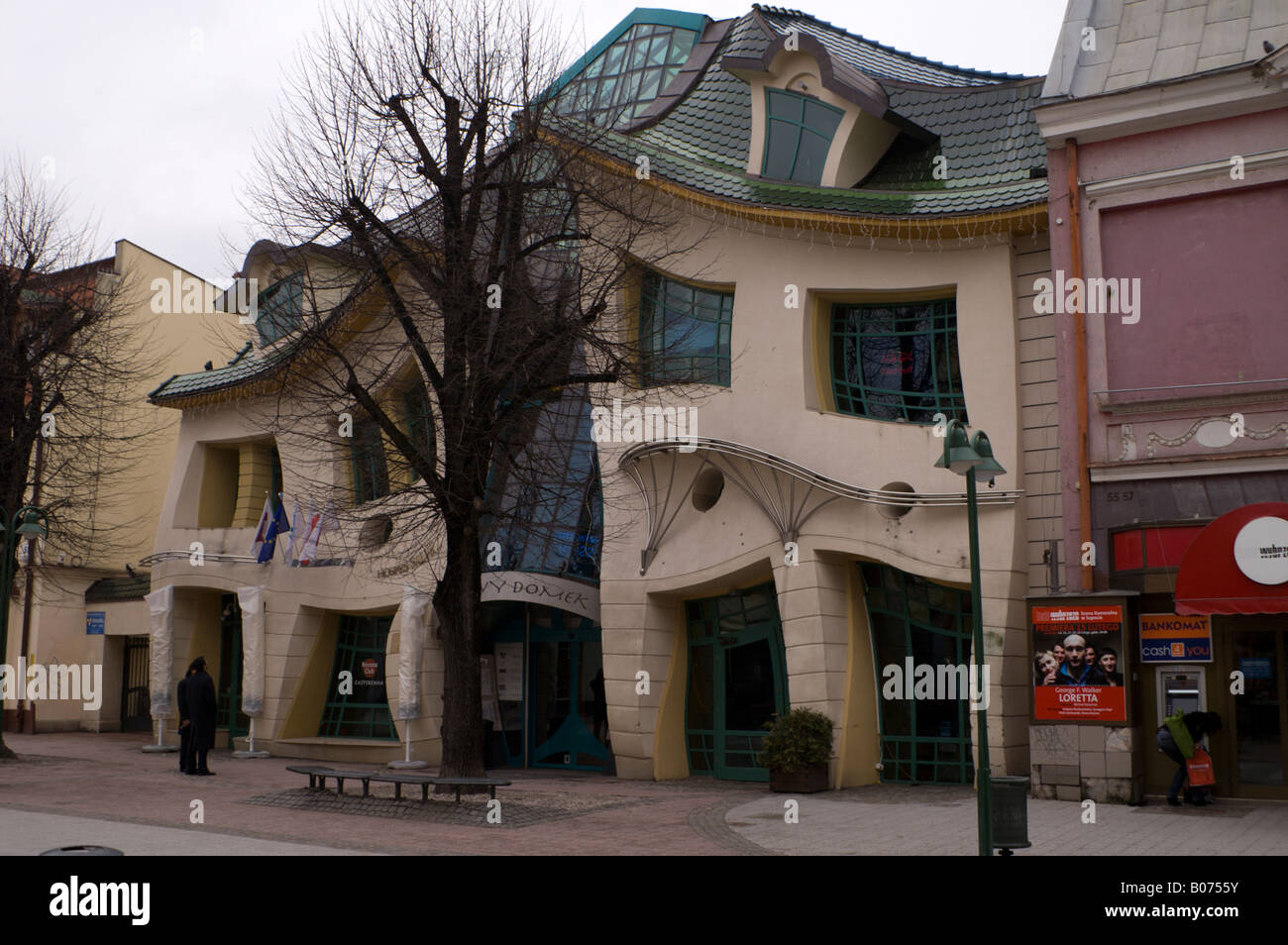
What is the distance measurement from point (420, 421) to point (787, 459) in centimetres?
635

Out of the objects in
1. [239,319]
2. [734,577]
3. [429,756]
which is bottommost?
[429,756]

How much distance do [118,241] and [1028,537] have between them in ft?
87.6

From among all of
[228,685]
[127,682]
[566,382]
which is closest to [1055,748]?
[566,382]

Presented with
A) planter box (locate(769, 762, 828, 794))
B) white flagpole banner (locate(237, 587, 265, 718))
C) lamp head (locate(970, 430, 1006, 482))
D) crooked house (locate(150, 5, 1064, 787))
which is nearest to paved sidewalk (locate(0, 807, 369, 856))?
crooked house (locate(150, 5, 1064, 787))

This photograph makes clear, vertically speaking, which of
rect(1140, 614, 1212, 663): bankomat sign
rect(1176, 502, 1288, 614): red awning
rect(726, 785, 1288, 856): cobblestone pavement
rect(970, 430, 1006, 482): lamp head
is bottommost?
rect(726, 785, 1288, 856): cobblestone pavement

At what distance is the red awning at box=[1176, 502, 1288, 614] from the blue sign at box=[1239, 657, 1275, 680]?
1453mm

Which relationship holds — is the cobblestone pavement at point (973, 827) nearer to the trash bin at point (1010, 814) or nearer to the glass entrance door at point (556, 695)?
the trash bin at point (1010, 814)

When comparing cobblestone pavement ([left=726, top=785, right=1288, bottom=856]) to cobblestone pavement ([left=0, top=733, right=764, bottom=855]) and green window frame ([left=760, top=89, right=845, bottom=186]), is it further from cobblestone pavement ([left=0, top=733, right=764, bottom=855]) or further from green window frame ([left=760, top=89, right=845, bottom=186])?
green window frame ([left=760, top=89, right=845, bottom=186])

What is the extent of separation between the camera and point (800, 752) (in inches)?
701

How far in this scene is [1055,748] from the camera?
631 inches

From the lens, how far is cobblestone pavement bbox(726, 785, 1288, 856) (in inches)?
486

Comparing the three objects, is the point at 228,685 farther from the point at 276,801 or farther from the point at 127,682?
the point at 276,801

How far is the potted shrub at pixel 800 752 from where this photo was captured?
17.9m

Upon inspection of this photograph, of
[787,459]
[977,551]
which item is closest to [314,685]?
[787,459]
